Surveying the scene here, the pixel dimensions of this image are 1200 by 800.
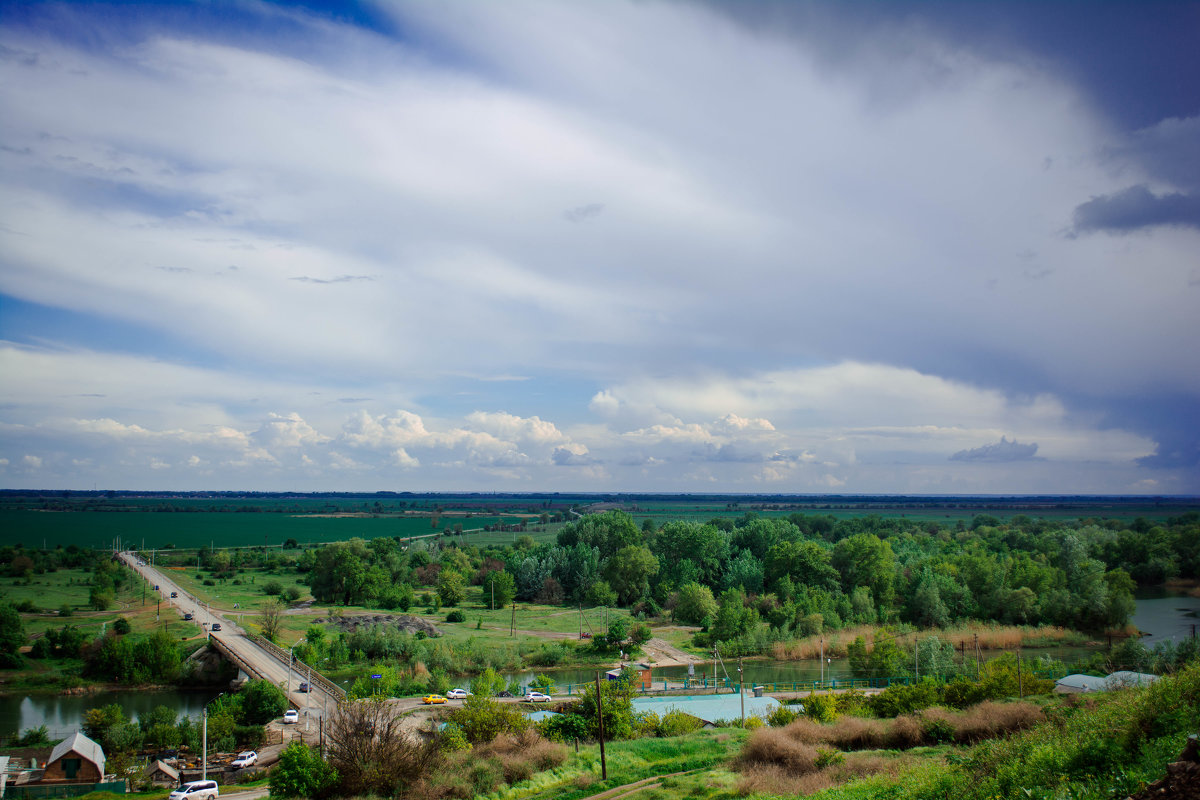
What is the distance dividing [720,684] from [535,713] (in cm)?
1951

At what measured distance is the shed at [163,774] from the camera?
124ft

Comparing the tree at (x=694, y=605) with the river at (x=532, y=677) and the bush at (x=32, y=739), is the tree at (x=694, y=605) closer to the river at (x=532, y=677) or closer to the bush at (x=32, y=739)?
the river at (x=532, y=677)

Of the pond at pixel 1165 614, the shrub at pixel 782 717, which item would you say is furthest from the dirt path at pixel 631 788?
the pond at pixel 1165 614

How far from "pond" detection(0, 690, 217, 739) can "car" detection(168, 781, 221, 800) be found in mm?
20755

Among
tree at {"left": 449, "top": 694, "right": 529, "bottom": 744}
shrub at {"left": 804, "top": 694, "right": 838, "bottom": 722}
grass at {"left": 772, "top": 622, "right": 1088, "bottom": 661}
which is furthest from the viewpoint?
grass at {"left": 772, "top": 622, "right": 1088, "bottom": 661}

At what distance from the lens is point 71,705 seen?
55281mm

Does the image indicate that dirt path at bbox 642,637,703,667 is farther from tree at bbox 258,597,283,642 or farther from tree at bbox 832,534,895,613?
tree at bbox 258,597,283,642

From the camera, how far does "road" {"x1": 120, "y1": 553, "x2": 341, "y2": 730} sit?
48.0 metres

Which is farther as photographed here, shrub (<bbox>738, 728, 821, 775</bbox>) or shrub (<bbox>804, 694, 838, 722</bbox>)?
shrub (<bbox>804, 694, 838, 722</bbox>)

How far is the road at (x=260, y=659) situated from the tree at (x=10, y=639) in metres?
14.8

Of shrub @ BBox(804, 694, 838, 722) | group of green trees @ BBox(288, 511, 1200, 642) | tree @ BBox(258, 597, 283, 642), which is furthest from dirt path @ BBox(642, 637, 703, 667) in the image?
tree @ BBox(258, 597, 283, 642)

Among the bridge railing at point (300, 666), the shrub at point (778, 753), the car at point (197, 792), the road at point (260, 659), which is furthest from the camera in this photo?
the bridge railing at point (300, 666)

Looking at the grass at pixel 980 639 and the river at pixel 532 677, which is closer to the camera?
the river at pixel 532 677

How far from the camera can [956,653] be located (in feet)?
207
